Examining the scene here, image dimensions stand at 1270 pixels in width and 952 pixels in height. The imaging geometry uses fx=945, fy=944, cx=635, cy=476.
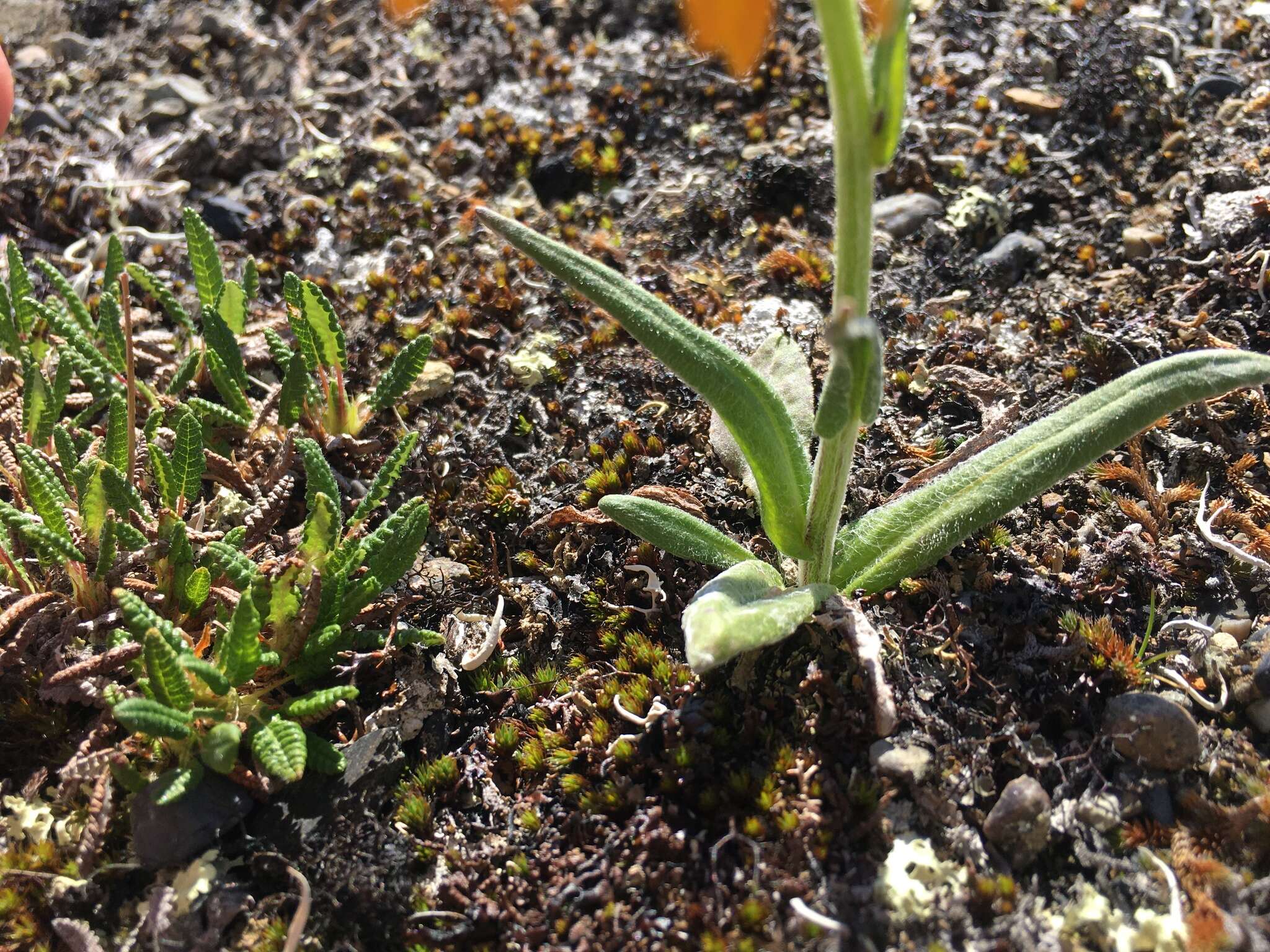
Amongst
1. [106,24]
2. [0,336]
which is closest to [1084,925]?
→ [0,336]

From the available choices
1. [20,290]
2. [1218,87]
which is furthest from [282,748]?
[1218,87]

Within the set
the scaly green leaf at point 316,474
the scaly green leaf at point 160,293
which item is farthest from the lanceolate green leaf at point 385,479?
the scaly green leaf at point 160,293

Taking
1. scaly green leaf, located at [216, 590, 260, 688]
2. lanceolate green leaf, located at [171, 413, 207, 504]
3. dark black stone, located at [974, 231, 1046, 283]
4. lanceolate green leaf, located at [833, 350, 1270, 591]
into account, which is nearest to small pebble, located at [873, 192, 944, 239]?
dark black stone, located at [974, 231, 1046, 283]

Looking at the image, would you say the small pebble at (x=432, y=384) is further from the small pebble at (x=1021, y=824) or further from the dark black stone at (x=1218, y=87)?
the dark black stone at (x=1218, y=87)

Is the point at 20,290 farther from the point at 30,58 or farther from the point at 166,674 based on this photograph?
the point at 30,58

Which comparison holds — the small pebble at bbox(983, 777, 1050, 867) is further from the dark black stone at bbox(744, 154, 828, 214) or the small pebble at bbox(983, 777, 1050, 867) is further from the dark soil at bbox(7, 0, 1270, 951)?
the dark black stone at bbox(744, 154, 828, 214)
